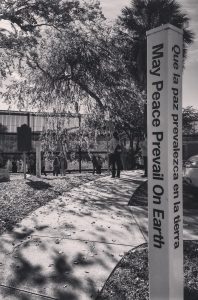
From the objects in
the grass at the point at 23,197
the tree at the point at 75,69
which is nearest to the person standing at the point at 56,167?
the tree at the point at 75,69

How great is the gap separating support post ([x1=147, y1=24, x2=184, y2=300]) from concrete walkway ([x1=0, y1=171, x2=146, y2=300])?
4.57ft

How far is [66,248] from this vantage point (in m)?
5.49

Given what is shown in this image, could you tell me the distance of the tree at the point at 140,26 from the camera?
17.0 metres

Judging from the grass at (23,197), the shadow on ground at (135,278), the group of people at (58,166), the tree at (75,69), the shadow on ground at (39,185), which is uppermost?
the tree at (75,69)

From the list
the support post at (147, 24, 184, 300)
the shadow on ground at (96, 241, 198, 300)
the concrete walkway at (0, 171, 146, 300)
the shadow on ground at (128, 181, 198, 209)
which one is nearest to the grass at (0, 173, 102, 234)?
the concrete walkway at (0, 171, 146, 300)

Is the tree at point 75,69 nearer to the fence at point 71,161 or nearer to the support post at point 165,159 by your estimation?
the fence at point 71,161

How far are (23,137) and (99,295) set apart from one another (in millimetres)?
10567

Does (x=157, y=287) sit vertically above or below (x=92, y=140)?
below

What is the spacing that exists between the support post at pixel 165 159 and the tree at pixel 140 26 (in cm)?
1437

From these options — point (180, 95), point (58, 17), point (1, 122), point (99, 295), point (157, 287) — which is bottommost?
point (99, 295)

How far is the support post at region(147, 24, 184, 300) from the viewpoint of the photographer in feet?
9.40

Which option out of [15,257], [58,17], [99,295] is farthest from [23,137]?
[99,295]

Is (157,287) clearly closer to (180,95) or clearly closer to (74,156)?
(180,95)

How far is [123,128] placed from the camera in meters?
24.4
